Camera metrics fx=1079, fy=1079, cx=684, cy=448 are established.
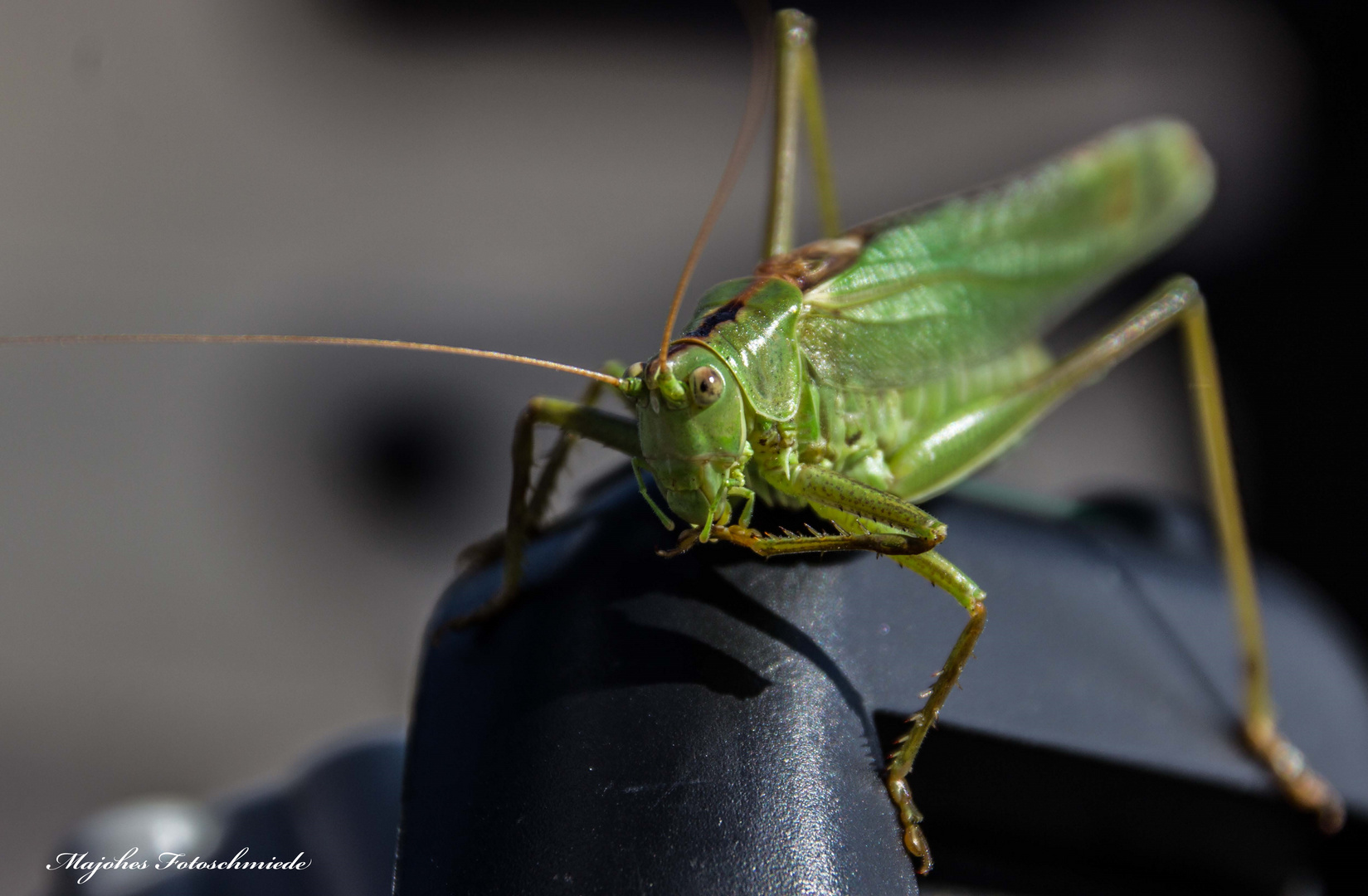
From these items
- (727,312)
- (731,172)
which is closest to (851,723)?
(727,312)

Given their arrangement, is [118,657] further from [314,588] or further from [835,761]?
[835,761]

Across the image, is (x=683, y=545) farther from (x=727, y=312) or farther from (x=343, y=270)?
(x=343, y=270)

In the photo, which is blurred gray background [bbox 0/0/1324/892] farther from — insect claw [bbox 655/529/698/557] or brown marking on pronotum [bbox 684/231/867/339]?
insect claw [bbox 655/529/698/557]

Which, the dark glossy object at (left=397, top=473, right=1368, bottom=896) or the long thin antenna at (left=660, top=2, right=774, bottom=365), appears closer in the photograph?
the dark glossy object at (left=397, top=473, right=1368, bottom=896)

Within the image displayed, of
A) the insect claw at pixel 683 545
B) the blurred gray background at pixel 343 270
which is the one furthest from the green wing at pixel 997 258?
the blurred gray background at pixel 343 270

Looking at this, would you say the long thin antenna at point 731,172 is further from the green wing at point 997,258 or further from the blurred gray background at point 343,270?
the blurred gray background at point 343,270

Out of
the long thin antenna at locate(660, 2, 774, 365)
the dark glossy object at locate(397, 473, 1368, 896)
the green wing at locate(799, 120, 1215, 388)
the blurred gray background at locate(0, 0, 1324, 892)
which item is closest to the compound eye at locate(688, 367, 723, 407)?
the long thin antenna at locate(660, 2, 774, 365)

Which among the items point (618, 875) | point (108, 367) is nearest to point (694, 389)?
point (618, 875)
